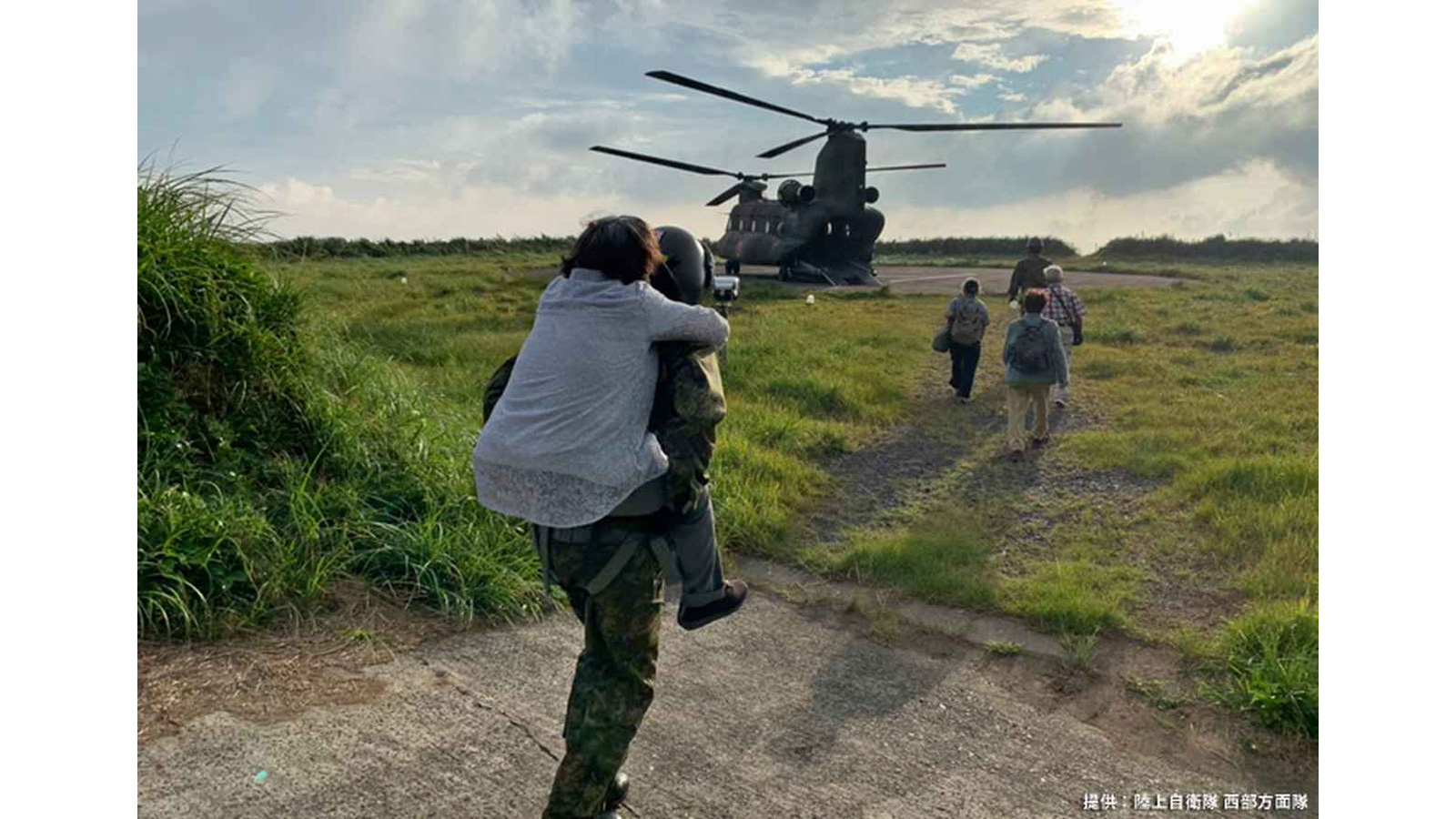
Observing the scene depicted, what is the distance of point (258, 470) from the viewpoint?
4672 millimetres

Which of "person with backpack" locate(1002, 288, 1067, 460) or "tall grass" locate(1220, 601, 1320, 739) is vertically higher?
"person with backpack" locate(1002, 288, 1067, 460)

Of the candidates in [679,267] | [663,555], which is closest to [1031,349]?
[679,267]

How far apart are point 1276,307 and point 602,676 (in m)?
15.9

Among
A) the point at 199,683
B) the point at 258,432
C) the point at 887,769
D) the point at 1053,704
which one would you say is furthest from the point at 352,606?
the point at 1053,704

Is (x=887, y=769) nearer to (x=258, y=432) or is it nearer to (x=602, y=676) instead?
(x=602, y=676)

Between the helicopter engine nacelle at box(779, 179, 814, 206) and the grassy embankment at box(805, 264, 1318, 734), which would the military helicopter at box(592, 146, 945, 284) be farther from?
the grassy embankment at box(805, 264, 1318, 734)

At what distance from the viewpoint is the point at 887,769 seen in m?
3.13

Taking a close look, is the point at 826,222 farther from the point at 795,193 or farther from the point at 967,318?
the point at 967,318

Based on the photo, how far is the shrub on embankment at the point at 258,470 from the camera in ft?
12.7

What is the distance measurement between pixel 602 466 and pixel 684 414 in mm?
248

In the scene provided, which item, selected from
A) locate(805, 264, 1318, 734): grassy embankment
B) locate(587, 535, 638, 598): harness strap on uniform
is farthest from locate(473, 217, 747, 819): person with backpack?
locate(805, 264, 1318, 734): grassy embankment

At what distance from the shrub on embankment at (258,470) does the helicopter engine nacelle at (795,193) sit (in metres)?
16.0

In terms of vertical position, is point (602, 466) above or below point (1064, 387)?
below

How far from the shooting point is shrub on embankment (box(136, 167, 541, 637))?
3867 millimetres
